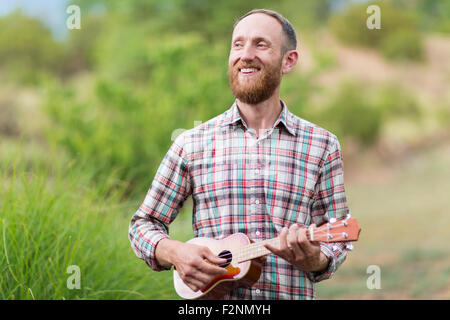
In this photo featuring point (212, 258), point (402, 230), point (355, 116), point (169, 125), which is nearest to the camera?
point (212, 258)

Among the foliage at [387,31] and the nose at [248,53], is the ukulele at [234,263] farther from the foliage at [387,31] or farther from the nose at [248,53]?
the foliage at [387,31]

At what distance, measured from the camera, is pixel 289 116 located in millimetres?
1942

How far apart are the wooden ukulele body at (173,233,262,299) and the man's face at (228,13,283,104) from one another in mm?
461

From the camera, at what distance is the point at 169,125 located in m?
6.97

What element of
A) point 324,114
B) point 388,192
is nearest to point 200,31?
point 324,114

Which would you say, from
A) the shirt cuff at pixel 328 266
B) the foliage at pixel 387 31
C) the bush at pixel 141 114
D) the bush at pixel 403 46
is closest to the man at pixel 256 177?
the shirt cuff at pixel 328 266

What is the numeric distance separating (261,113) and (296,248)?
1.66 feet

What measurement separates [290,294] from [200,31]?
1501 cm

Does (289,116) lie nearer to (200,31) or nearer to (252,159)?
(252,159)

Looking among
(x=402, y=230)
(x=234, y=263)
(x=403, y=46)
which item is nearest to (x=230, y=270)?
(x=234, y=263)

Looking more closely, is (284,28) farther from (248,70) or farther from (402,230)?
(402,230)

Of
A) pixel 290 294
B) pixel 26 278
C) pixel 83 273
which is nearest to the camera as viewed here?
pixel 290 294

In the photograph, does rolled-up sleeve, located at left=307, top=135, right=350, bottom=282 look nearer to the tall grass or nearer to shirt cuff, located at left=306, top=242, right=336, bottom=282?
shirt cuff, located at left=306, top=242, right=336, bottom=282

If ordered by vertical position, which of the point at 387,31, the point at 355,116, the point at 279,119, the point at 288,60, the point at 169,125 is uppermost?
the point at 387,31
